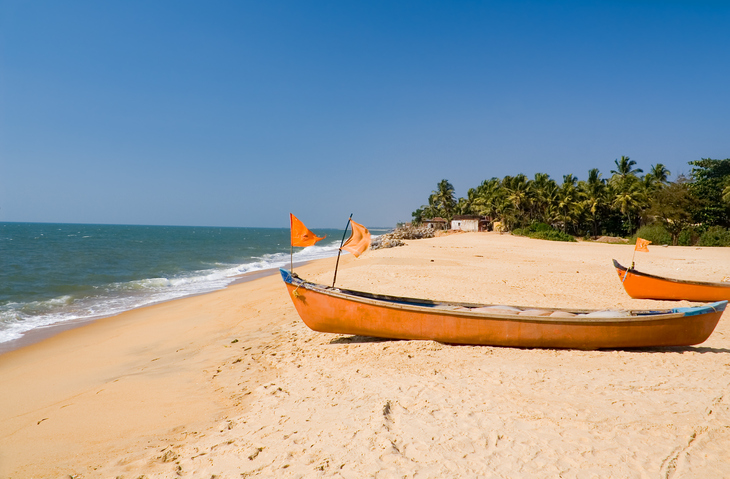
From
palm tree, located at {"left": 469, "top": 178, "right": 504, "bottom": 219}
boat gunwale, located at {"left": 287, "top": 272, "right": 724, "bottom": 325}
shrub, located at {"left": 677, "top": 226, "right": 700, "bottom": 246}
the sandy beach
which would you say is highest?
palm tree, located at {"left": 469, "top": 178, "right": 504, "bottom": 219}

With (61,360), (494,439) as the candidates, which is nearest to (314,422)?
(494,439)

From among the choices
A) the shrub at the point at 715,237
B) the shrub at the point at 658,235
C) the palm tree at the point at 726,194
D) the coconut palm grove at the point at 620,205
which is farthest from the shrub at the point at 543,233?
the palm tree at the point at 726,194

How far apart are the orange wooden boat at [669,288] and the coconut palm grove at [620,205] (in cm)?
2133

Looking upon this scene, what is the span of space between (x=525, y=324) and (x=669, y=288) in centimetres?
754

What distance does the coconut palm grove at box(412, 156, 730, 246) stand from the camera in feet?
96.0

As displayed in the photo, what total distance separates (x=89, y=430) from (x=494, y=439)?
4.87 m

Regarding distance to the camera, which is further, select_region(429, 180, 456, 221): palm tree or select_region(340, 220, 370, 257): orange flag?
select_region(429, 180, 456, 221): palm tree

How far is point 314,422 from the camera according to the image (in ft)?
14.4

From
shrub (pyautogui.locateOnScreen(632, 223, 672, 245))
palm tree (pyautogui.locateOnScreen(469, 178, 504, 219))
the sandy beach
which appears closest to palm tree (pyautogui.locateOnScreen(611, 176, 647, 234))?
shrub (pyautogui.locateOnScreen(632, 223, 672, 245))

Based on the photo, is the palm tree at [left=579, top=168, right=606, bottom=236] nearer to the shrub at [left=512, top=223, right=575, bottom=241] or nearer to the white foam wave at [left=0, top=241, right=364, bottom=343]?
the shrub at [left=512, top=223, right=575, bottom=241]

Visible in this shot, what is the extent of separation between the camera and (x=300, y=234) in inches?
289

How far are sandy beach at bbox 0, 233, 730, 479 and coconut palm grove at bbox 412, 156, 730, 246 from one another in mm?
27927

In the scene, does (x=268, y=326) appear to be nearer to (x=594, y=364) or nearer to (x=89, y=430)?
(x=89, y=430)

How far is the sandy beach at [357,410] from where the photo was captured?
3.64 m
